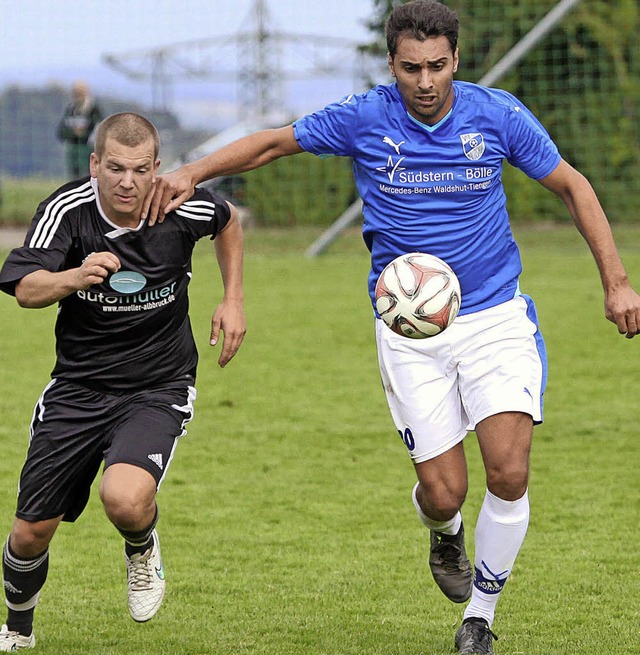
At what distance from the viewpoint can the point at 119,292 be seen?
4.55m

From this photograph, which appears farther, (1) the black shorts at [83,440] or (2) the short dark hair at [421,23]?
(2) the short dark hair at [421,23]

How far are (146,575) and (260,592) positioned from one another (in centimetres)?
80

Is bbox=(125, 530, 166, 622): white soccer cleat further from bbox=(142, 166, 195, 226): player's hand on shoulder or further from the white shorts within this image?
bbox=(142, 166, 195, 226): player's hand on shoulder

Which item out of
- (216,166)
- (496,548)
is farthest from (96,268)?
(496,548)

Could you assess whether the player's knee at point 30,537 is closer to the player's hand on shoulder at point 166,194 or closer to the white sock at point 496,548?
the player's hand on shoulder at point 166,194

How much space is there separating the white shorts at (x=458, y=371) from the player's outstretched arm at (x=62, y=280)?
126 centimetres

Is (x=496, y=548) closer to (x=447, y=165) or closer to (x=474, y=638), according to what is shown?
(x=474, y=638)

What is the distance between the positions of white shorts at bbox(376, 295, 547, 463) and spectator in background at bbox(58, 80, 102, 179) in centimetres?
1507

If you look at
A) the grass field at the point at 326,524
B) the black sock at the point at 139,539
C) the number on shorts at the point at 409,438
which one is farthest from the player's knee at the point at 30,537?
the number on shorts at the point at 409,438

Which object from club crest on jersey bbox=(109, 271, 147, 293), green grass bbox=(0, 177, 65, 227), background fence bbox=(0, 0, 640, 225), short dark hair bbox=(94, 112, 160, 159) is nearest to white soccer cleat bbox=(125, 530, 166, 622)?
club crest on jersey bbox=(109, 271, 147, 293)

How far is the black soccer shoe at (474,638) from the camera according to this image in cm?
444

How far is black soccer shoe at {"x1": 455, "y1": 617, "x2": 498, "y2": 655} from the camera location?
14.6 ft

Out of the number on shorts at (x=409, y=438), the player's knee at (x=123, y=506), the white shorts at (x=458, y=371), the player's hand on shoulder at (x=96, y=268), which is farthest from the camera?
the number on shorts at (x=409, y=438)

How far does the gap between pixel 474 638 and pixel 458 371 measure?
101cm
